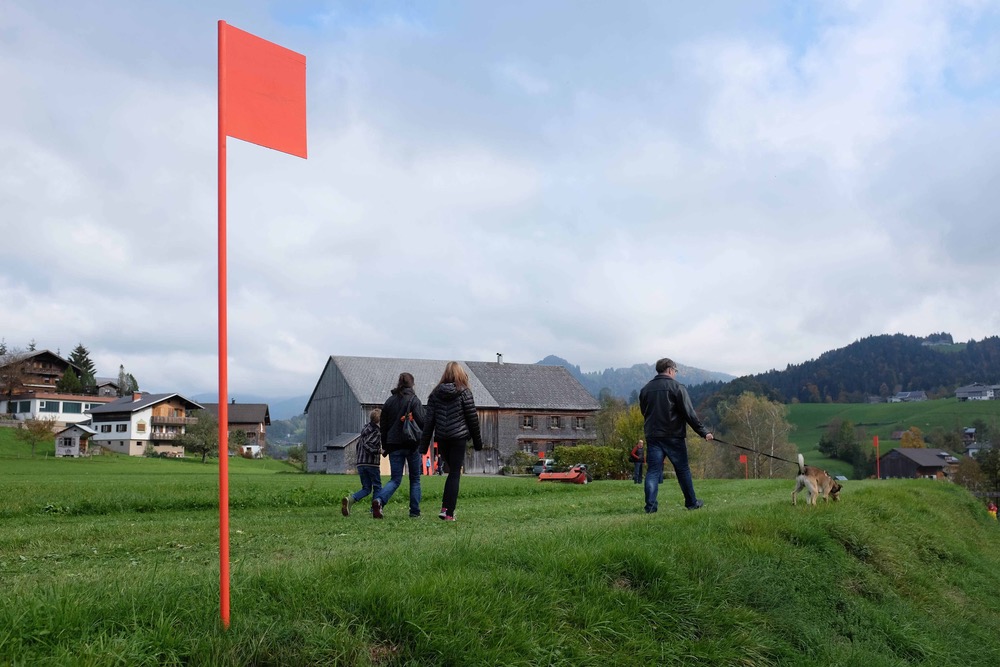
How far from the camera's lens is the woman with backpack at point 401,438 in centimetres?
1153

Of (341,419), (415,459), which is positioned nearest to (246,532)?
(415,459)

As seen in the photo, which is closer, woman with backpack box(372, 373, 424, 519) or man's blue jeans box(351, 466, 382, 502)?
woman with backpack box(372, 373, 424, 519)

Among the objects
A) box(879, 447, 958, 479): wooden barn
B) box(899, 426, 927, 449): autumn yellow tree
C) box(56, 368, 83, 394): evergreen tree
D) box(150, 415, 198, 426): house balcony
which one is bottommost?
box(879, 447, 958, 479): wooden barn

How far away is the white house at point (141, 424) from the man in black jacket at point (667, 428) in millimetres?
94150

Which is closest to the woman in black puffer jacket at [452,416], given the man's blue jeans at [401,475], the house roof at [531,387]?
the man's blue jeans at [401,475]

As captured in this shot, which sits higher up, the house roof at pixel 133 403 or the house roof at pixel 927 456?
the house roof at pixel 133 403

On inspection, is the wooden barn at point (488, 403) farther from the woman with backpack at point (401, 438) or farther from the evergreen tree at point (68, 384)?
the woman with backpack at point (401, 438)

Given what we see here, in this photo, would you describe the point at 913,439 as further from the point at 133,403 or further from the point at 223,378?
the point at 223,378

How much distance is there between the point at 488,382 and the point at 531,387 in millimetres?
4470

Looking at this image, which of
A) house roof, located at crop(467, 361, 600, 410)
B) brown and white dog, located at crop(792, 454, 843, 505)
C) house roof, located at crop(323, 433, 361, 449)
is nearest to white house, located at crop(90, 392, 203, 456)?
house roof, located at crop(323, 433, 361, 449)

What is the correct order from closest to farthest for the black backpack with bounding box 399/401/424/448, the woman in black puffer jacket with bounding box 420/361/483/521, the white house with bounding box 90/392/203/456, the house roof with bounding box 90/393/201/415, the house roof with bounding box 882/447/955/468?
the woman in black puffer jacket with bounding box 420/361/483/521 < the black backpack with bounding box 399/401/424/448 < the house roof with bounding box 90/393/201/415 < the white house with bounding box 90/392/203/456 < the house roof with bounding box 882/447/955/468

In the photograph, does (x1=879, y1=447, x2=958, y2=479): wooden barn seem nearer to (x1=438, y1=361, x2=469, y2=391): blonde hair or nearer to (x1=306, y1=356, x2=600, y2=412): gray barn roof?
(x1=306, y1=356, x2=600, y2=412): gray barn roof

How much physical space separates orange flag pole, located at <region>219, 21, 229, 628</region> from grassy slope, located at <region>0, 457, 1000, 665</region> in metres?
0.28

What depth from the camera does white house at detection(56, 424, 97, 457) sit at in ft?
255
